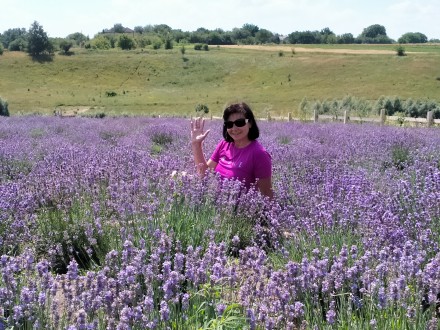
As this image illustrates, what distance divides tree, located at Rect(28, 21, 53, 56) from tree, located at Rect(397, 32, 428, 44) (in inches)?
3384

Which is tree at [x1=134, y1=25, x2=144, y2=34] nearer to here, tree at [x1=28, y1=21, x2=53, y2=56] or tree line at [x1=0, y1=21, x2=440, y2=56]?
tree line at [x1=0, y1=21, x2=440, y2=56]

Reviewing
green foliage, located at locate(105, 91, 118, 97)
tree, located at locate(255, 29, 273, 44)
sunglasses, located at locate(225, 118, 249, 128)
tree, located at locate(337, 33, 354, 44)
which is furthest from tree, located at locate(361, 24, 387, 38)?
sunglasses, located at locate(225, 118, 249, 128)

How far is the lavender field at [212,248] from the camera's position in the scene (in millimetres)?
2057

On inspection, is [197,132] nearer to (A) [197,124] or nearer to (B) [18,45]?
(A) [197,124]

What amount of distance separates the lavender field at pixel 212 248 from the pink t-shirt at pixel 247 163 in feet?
0.92

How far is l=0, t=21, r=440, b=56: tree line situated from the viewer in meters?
80.3

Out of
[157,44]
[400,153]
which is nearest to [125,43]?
[157,44]

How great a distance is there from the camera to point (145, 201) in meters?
3.73

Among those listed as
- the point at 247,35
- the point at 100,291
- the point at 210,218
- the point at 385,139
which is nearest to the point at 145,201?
the point at 210,218

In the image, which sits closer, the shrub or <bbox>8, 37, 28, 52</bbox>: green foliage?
<bbox>8, 37, 28, 52</bbox>: green foliage

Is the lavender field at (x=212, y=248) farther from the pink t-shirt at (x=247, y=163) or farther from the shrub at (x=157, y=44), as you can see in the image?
the shrub at (x=157, y=44)

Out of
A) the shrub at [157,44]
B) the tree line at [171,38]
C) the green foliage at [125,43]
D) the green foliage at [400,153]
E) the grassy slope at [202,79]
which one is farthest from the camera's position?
the shrub at [157,44]

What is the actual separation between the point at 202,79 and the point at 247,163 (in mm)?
68251

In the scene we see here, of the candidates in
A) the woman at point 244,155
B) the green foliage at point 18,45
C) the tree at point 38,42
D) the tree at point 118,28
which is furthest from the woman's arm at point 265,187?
the tree at point 118,28
